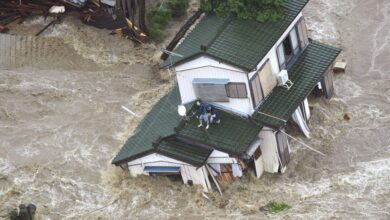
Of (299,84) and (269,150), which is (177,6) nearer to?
(299,84)

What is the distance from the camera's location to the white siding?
27.6m

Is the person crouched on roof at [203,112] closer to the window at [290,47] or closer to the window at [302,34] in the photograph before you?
the window at [290,47]

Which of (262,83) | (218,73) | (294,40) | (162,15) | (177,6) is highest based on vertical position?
(294,40)

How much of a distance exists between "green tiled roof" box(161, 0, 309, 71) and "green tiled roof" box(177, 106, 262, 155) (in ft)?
7.47

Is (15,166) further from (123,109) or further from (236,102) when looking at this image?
(236,102)

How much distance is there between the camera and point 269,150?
28531mm

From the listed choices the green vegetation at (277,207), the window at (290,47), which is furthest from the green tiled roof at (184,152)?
the window at (290,47)

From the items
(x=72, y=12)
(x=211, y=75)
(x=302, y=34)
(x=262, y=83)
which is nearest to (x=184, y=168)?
(x=211, y=75)

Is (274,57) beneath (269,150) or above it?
above

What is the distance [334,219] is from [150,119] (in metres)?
8.76

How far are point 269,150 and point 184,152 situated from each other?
342cm

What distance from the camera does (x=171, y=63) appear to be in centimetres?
2852

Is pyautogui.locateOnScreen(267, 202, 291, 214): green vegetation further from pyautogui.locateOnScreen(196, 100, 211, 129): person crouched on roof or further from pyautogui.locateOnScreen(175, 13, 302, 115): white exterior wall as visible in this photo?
pyautogui.locateOnScreen(196, 100, 211, 129): person crouched on roof

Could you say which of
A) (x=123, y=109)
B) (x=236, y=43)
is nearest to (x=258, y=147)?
(x=236, y=43)
